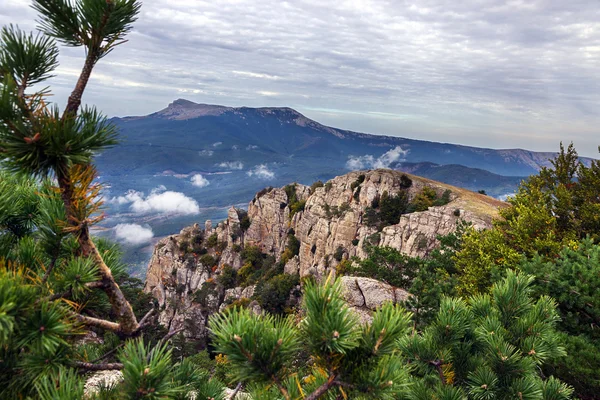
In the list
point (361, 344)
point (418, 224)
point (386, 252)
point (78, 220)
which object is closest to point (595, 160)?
point (386, 252)

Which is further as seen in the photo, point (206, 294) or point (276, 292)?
point (206, 294)

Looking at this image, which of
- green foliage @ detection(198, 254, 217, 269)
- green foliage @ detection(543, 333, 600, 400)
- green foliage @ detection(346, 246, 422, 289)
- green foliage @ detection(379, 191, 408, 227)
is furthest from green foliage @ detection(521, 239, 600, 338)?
green foliage @ detection(198, 254, 217, 269)

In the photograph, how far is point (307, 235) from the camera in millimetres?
57344

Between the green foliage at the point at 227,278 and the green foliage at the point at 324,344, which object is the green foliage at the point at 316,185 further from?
the green foliage at the point at 324,344

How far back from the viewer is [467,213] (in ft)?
120

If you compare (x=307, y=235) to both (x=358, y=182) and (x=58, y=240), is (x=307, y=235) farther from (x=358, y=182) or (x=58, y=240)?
(x=58, y=240)

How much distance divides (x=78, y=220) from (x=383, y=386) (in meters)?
2.82

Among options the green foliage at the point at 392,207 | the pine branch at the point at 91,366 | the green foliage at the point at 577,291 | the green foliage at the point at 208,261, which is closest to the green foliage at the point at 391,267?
the green foliage at the point at 577,291

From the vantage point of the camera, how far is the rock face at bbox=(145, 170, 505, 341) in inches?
1519

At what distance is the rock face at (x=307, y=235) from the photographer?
3859cm

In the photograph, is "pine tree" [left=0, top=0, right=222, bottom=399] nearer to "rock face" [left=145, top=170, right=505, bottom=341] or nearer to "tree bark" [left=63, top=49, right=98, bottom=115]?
"tree bark" [left=63, top=49, right=98, bottom=115]

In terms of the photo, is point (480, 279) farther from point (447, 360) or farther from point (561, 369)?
point (447, 360)

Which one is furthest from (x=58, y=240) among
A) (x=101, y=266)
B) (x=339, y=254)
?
(x=339, y=254)

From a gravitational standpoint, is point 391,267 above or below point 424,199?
below
